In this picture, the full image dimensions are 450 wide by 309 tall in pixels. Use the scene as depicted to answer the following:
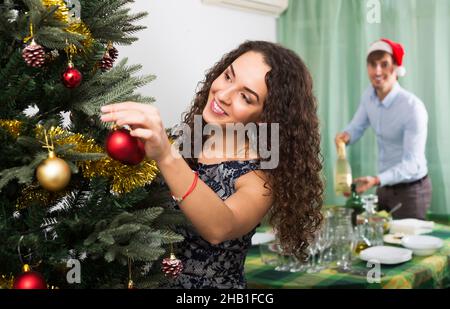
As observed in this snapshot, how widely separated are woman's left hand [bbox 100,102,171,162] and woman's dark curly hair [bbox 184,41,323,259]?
0.41 meters

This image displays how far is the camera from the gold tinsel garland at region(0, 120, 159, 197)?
0.73 m

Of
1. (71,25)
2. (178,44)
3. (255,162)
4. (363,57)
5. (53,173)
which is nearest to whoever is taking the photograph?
(53,173)

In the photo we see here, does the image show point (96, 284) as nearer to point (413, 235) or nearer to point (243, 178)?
point (243, 178)

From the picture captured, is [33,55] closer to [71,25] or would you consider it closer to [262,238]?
[71,25]

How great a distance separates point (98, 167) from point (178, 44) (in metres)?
2.02

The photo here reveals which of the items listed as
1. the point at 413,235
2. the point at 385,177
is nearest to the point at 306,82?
the point at 413,235

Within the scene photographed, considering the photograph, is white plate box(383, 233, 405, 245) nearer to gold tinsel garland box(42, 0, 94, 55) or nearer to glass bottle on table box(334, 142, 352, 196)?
glass bottle on table box(334, 142, 352, 196)

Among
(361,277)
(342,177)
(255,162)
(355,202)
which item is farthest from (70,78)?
(342,177)

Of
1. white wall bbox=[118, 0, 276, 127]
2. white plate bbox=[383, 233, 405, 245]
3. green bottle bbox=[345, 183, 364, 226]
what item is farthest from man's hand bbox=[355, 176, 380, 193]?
white wall bbox=[118, 0, 276, 127]

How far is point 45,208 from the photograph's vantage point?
791 millimetres

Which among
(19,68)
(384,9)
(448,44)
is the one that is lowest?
(19,68)

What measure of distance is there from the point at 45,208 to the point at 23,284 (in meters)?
0.16

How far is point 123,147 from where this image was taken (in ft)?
2.25

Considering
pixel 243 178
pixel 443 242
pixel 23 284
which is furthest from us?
pixel 443 242
